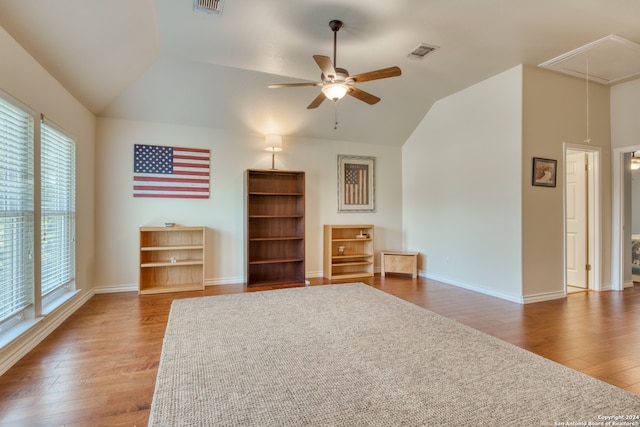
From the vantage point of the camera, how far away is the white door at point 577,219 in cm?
490

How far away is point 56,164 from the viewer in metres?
3.37

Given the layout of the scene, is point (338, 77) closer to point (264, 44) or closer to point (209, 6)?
point (264, 44)

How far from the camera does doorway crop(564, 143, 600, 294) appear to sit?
15.6ft

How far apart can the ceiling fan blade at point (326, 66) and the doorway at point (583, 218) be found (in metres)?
3.87

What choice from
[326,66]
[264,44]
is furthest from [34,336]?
[264,44]

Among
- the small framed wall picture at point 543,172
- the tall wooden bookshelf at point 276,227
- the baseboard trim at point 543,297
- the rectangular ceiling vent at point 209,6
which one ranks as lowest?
the baseboard trim at point 543,297

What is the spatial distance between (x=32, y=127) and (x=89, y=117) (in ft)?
Answer: 5.60

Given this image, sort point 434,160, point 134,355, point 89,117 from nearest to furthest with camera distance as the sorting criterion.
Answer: point 134,355, point 89,117, point 434,160

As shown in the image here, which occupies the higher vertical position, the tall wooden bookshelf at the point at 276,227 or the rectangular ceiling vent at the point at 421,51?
the rectangular ceiling vent at the point at 421,51

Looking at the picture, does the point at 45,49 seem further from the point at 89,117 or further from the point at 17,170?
the point at 89,117

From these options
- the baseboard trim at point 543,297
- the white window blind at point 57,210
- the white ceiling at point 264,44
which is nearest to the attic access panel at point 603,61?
the white ceiling at point 264,44

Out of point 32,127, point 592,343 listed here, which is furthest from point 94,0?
point 592,343

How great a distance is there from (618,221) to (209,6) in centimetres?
618

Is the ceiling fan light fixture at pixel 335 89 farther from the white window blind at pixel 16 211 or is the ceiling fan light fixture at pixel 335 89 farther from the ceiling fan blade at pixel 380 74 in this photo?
the white window blind at pixel 16 211
